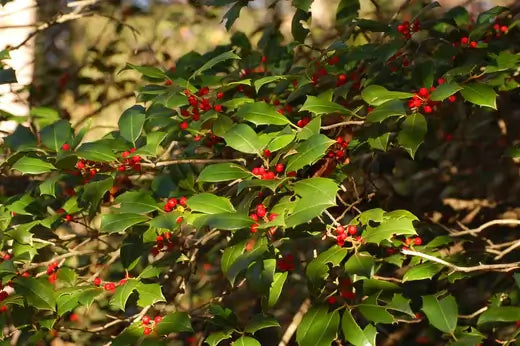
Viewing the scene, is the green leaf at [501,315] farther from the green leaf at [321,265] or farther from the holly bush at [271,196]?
the green leaf at [321,265]

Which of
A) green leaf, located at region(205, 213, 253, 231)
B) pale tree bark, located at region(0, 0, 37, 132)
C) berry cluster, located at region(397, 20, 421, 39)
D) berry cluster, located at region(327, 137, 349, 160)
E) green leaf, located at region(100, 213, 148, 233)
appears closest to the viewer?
green leaf, located at region(205, 213, 253, 231)

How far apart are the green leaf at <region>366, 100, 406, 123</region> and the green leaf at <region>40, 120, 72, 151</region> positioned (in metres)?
0.83

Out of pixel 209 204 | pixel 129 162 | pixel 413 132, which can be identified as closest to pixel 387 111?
pixel 413 132

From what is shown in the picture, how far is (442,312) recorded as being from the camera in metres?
1.85

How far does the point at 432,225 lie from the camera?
260 cm

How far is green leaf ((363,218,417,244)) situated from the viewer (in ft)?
5.39

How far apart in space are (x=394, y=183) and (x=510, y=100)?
0.56 metres

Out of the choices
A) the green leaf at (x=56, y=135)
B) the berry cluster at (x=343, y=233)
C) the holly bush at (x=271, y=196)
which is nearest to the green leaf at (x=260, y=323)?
the holly bush at (x=271, y=196)

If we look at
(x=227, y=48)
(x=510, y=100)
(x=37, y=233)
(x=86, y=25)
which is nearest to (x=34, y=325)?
(x=37, y=233)

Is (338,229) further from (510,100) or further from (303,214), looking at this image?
(510,100)

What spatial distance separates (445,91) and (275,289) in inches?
24.1

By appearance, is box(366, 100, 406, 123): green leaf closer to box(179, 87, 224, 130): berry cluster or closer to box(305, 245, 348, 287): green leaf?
box(305, 245, 348, 287): green leaf

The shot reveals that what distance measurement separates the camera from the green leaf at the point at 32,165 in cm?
190

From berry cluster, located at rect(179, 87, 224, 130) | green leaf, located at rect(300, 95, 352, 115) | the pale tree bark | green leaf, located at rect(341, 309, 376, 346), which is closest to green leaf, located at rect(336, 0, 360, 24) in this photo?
berry cluster, located at rect(179, 87, 224, 130)
